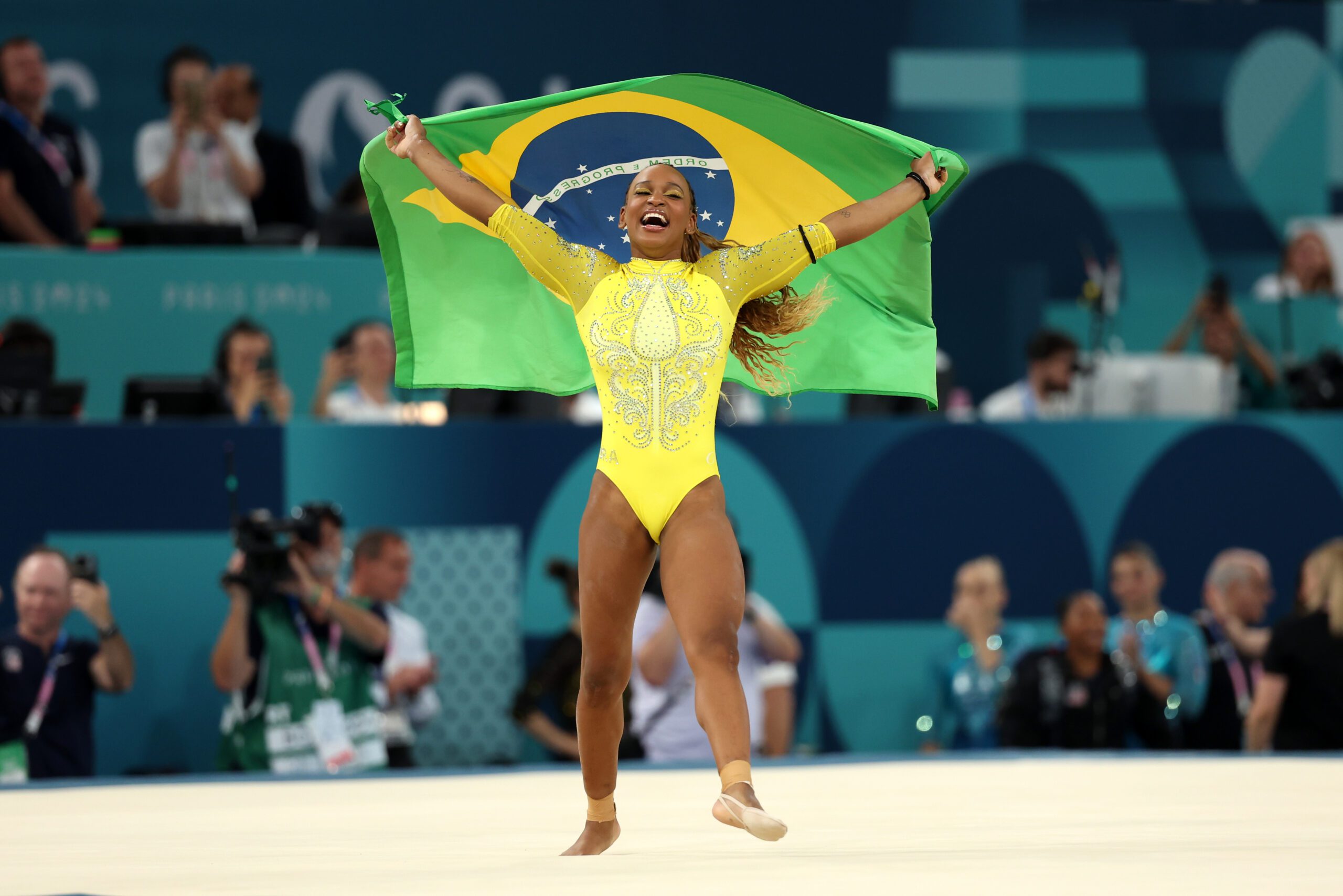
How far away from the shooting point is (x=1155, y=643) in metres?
7.04

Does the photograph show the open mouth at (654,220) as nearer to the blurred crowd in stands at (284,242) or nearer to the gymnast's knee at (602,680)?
the gymnast's knee at (602,680)

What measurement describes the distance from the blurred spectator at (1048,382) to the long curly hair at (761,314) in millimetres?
3511

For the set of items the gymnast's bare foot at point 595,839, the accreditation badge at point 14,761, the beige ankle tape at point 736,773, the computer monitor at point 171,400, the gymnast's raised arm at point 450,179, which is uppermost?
the gymnast's raised arm at point 450,179

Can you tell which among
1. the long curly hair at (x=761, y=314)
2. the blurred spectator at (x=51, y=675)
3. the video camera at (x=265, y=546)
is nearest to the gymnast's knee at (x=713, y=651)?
the long curly hair at (x=761, y=314)

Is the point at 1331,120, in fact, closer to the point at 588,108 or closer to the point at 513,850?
the point at 588,108

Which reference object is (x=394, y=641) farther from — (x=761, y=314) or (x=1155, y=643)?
(x=1155, y=643)

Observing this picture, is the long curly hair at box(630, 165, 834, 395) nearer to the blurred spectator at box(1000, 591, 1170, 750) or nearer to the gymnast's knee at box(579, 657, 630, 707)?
the gymnast's knee at box(579, 657, 630, 707)

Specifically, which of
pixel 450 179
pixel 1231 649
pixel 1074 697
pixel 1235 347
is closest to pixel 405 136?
pixel 450 179

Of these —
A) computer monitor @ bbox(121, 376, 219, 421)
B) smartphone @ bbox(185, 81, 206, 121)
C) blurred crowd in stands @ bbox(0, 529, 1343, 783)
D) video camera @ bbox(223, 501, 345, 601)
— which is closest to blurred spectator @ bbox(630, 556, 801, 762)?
blurred crowd in stands @ bbox(0, 529, 1343, 783)

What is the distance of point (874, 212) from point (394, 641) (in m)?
3.25

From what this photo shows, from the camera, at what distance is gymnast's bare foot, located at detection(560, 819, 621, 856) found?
3.85 m

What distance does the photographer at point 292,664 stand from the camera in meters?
6.22

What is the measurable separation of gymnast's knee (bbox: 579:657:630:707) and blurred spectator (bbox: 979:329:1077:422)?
422 cm

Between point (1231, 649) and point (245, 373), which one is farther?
point (245, 373)
